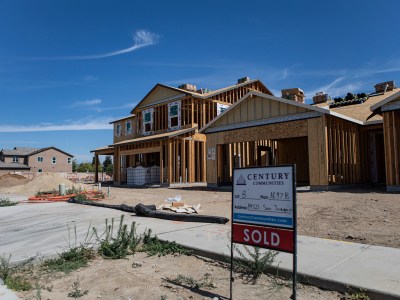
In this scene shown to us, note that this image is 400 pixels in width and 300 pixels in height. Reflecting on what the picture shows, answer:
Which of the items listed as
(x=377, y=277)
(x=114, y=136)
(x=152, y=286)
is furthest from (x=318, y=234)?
(x=114, y=136)

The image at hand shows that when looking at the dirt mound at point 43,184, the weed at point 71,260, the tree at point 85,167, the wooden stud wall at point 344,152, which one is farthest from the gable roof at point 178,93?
the tree at point 85,167

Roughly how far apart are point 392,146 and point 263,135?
226 inches

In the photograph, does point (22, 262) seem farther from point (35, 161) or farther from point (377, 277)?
point (35, 161)

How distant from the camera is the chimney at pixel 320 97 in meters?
26.6

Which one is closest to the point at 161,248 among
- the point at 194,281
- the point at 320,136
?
the point at 194,281

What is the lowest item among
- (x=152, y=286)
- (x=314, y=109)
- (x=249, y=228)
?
(x=152, y=286)

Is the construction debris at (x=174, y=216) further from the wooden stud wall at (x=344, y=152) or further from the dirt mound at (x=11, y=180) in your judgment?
the dirt mound at (x=11, y=180)

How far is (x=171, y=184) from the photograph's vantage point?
23.6 m

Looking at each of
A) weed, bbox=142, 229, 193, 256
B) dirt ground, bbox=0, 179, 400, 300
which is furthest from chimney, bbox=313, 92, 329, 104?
weed, bbox=142, 229, 193, 256

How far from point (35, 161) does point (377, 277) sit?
68623mm

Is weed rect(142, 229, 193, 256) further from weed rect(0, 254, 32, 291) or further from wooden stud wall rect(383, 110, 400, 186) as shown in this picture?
wooden stud wall rect(383, 110, 400, 186)

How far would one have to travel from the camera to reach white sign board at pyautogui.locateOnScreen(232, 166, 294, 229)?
3764 millimetres

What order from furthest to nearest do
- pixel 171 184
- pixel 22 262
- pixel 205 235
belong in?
pixel 171 184, pixel 205 235, pixel 22 262

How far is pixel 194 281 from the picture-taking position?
452 cm
